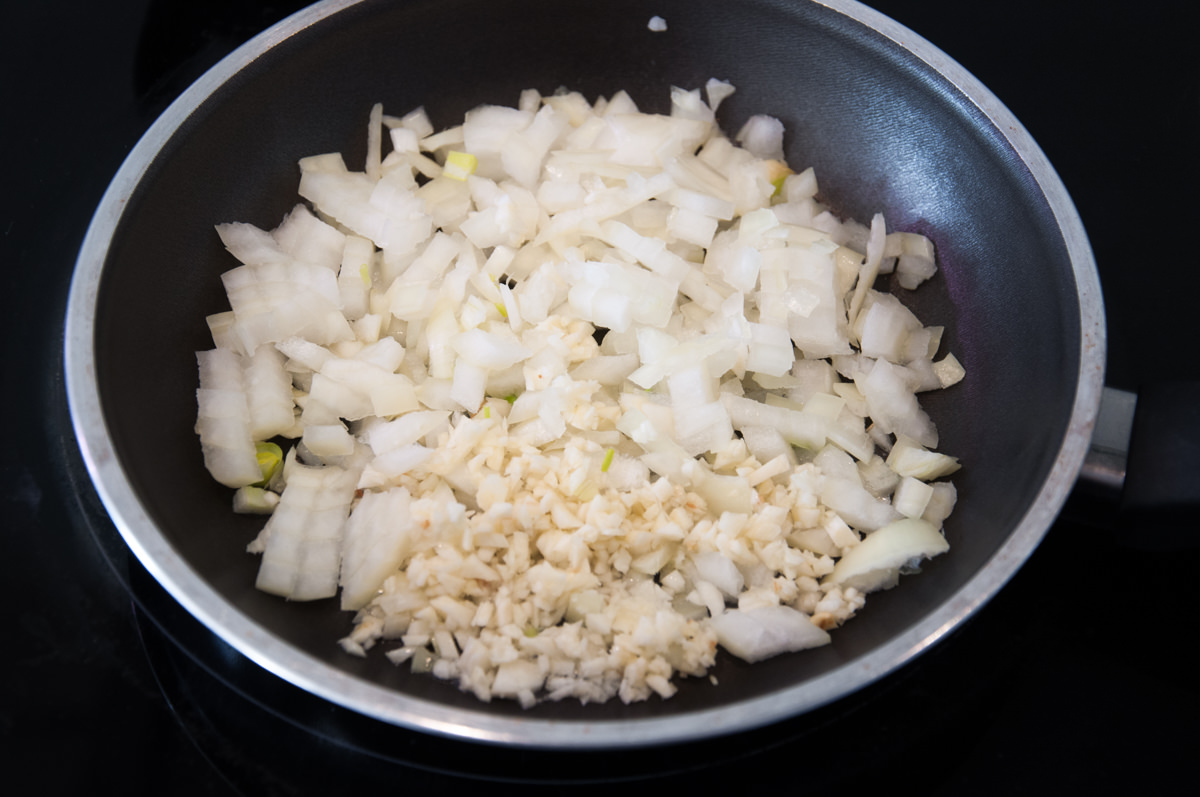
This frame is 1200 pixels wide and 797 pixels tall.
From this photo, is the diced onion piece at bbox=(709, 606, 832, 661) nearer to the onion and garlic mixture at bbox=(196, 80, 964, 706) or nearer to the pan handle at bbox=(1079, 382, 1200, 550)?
the onion and garlic mixture at bbox=(196, 80, 964, 706)

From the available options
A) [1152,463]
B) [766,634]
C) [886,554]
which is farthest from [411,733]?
[1152,463]

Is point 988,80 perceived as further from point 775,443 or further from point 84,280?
point 84,280

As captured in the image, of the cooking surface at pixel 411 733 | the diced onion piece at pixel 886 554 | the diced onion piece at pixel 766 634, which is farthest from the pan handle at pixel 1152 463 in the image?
the diced onion piece at pixel 766 634

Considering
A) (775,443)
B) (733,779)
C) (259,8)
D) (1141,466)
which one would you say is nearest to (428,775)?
(733,779)

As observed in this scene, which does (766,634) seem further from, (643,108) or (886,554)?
(643,108)

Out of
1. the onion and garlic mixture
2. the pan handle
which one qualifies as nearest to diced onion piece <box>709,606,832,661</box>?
the onion and garlic mixture
